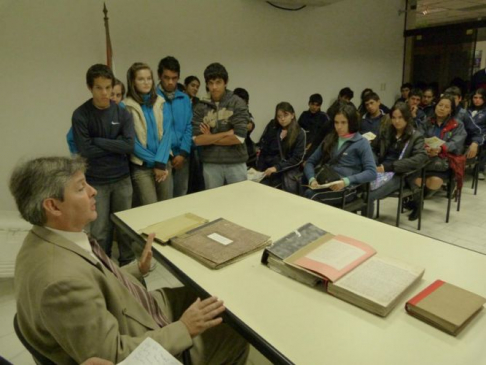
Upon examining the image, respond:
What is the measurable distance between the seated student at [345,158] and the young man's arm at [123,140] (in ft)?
4.41

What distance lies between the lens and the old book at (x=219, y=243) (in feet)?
4.60

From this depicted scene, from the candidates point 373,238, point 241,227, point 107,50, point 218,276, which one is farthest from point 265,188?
point 107,50

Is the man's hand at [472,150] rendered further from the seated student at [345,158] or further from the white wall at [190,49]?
the white wall at [190,49]

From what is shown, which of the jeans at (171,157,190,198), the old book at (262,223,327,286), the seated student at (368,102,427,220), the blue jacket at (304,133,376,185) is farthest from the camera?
the seated student at (368,102,427,220)

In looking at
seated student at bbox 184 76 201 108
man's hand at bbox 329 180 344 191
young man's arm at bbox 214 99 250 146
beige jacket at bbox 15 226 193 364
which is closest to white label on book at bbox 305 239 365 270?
beige jacket at bbox 15 226 193 364

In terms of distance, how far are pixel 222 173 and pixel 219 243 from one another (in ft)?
4.19

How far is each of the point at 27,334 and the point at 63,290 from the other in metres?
0.22

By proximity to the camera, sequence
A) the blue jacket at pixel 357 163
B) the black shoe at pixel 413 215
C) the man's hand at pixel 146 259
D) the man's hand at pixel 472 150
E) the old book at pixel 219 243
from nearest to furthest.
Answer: the old book at pixel 219 243, the man's hand at pixel 146 259, the blue jacket at pixel 357 163, the black shoe at pixel 413 215, the man's hand at pixel 472 150

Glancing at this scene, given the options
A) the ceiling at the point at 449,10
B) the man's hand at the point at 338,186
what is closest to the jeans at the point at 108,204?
the man's hand at the point at 338,186

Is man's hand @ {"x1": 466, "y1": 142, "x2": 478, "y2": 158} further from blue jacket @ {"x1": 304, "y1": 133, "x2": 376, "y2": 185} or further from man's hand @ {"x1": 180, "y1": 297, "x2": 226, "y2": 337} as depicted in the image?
man's hand @ {"x1": 180, "y1": 297, "x2": 226, "y2": 337}

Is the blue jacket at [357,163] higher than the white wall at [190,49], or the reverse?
the white wall at [190,49]

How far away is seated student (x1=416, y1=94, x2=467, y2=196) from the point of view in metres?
3.54

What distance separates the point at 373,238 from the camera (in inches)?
61.1

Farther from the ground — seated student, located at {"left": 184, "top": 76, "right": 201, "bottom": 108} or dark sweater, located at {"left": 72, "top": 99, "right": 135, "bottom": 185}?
seated student, located at {"left": 184, "top": 76, "right": 201, "bottom": 108}
